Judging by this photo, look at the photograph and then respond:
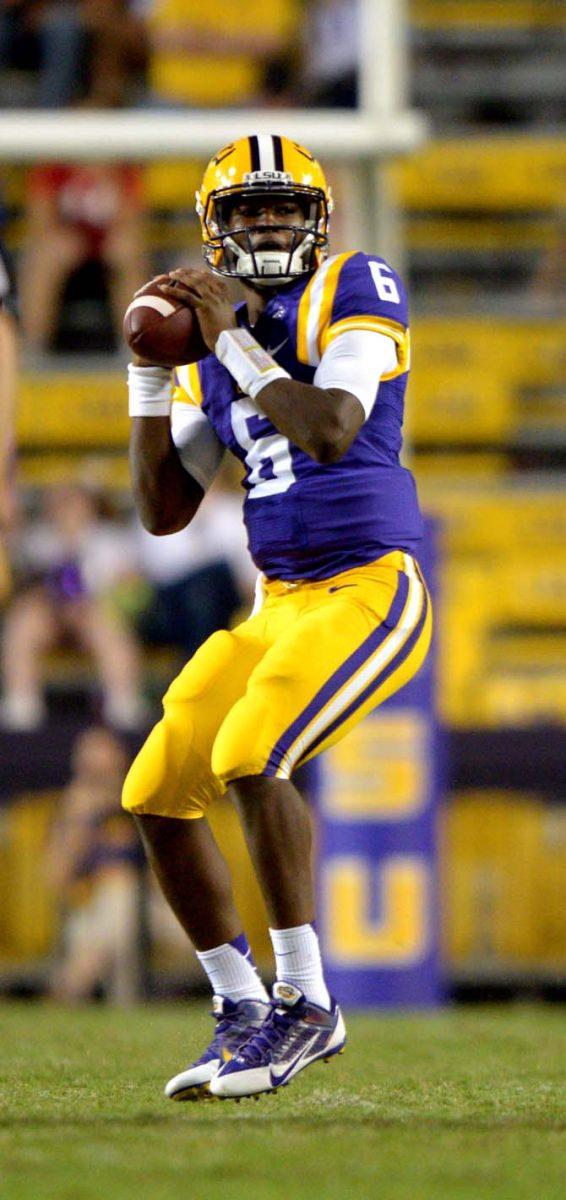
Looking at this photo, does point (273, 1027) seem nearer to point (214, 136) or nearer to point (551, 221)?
point (214, 136)

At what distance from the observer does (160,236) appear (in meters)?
9.08

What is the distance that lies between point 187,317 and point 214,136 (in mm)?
2704

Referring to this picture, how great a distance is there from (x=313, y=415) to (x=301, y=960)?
0.99 m

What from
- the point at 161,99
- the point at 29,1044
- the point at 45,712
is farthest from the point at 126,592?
the point at 29,1044

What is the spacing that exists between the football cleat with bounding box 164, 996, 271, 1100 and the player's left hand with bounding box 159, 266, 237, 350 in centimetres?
125

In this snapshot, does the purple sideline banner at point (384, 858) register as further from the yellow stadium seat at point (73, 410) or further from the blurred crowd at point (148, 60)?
the yellow stadium seat at point (73, 410)

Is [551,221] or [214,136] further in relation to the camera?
[551,221]

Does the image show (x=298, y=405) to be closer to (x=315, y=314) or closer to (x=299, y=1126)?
(x=315, y=314)

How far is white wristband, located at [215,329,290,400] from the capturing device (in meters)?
Result: 3.47

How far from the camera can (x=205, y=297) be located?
3631 mm

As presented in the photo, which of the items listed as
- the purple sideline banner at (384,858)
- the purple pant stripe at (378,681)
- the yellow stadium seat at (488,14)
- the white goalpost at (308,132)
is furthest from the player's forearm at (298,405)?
the yellow stadium seat at (488,14)

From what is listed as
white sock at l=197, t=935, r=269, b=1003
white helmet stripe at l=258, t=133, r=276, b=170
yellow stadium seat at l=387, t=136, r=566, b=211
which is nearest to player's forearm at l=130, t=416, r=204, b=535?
white helmet stripe at l=258, t=133, r=276, b=170

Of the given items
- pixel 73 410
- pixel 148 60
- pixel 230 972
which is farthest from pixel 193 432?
pixel 73 410

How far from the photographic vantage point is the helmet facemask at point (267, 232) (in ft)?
12.3
